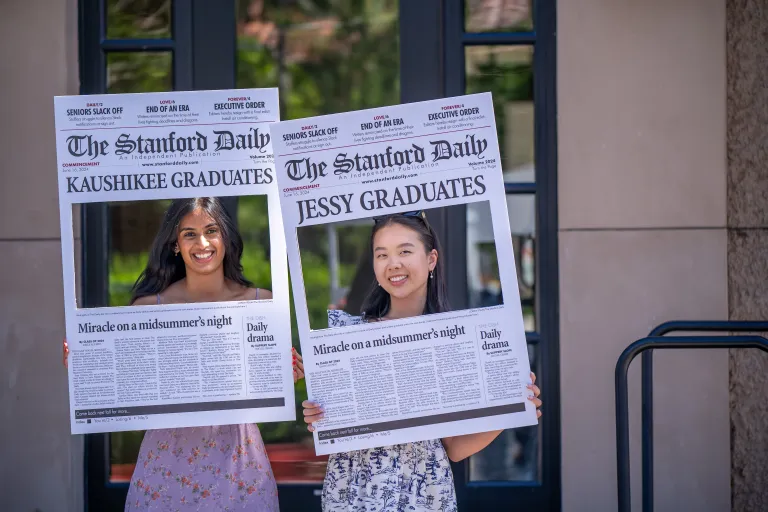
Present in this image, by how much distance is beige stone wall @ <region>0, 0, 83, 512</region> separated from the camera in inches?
177

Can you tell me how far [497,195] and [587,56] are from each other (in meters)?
1.89

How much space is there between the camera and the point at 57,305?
14.7 feet

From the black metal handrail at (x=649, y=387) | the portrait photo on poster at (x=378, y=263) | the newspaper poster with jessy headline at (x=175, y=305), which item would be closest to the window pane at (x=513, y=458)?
the portrait photo on poster at (x=378, y=263)

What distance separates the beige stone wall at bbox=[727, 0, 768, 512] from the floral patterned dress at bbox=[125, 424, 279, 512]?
2460mm

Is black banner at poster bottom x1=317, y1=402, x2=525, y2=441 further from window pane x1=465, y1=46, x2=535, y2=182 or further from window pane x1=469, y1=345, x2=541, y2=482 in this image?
window pane x1=465, y1=46, x2=535, y2=182

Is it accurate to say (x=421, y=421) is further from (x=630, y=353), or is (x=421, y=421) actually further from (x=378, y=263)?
(x=630, y=353)

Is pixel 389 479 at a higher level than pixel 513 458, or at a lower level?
higher

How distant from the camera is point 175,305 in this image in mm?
3010

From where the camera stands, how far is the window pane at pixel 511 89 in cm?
471

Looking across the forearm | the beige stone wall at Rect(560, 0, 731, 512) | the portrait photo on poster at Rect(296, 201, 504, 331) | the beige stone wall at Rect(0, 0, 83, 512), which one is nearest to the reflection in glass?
the portrait photo on poster at Rect(296, 201, 504, 331)

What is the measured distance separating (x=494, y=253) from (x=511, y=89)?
0.85m

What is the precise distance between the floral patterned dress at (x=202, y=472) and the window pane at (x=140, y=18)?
246cm

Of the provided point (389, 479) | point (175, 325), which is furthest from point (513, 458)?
point (175, 325)

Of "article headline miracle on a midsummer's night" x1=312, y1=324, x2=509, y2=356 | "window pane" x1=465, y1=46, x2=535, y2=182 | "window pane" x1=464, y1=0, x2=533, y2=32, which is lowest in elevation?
"article headline miracle on a midsummer's night" x1=312, y1=324, x2=509, y2=356
